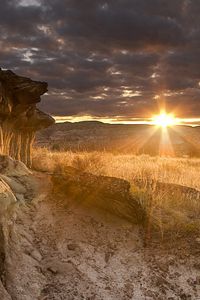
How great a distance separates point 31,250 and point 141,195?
10.6ft

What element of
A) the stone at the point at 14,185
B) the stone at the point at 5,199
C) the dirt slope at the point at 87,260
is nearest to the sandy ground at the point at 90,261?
the dirt slope at the point at 87,260

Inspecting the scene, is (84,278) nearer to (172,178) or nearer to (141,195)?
(141,195)

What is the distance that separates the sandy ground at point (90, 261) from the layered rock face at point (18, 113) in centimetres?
409

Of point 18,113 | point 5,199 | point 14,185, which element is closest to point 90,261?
point 5,199

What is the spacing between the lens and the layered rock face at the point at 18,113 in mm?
11625

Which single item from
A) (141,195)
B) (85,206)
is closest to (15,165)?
(85,206)

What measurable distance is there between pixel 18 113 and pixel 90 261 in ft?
23.0

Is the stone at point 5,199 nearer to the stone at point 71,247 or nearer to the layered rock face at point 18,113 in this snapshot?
the stone at point 71,247

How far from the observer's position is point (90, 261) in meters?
7.14

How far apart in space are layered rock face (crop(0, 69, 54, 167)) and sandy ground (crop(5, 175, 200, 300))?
4092mm

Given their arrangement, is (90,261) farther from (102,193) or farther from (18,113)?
(18,113)

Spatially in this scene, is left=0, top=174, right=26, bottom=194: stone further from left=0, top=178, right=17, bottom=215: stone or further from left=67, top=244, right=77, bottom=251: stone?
left=67, top=244, right=77, bottom=251: stone

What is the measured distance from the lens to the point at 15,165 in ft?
35.5

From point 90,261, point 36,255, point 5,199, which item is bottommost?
point 90,261
